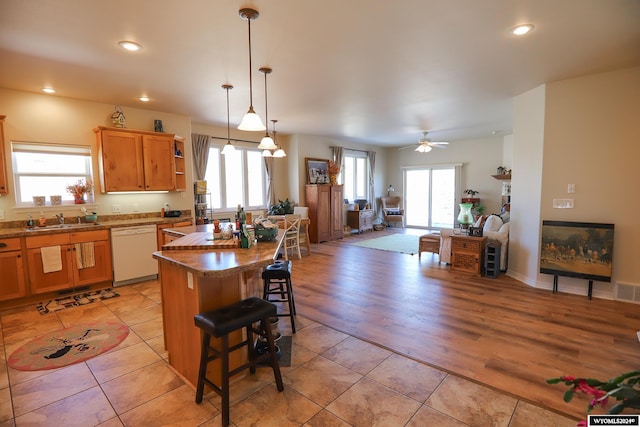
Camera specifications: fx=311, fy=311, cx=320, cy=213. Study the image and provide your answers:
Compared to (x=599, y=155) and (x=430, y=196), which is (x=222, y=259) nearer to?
(x=599, y=155)

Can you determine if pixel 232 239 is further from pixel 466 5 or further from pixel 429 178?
pixel 429 178

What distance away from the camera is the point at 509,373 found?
95.0 inches

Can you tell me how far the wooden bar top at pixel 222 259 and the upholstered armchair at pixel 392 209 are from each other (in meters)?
8.02

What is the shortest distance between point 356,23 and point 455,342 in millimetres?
2957

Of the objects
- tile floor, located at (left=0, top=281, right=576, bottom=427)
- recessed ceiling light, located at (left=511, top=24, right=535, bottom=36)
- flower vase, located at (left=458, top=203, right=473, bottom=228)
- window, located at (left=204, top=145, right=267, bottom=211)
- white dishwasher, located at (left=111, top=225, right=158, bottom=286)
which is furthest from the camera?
→ window, located at (left=204, top=145, right=267, bottom=211)

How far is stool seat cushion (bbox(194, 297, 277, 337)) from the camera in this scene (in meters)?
1.89

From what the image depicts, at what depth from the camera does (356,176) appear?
32.7 feet

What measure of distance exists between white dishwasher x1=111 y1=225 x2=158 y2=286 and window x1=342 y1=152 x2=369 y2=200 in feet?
19.5

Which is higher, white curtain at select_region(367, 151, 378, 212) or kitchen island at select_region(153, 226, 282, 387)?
white curtain at select_region(367, 151, 378, 212)

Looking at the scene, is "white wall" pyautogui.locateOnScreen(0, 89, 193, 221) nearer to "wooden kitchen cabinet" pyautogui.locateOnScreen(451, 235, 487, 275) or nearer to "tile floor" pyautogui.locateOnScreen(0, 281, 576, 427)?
"tile floor" pyautogui.locateOnScreen(0, 281, 576, 427)

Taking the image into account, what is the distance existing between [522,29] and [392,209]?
7.96 meters

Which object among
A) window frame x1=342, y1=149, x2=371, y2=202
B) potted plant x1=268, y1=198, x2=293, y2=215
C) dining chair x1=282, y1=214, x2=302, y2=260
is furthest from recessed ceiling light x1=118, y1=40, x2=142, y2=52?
window frame x1=342, y1=149, x2=371, y2=202

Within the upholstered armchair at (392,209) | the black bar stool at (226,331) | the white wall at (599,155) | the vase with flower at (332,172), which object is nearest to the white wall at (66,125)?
the black bar stool at (226,331)

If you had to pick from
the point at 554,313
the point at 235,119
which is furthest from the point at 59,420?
the point at 235,119
